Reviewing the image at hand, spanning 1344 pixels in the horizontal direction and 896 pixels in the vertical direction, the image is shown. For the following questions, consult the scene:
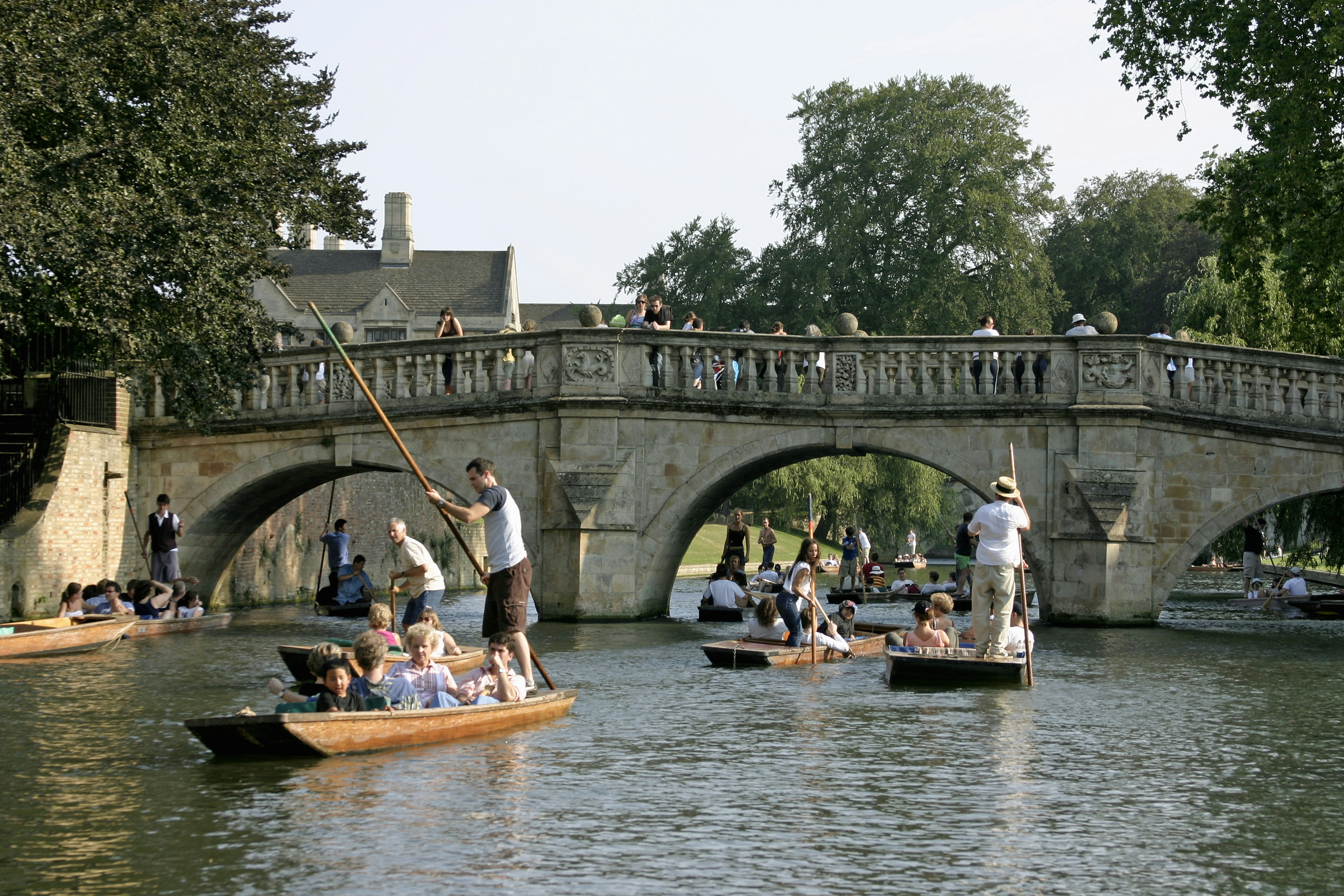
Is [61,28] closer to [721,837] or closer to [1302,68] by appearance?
A: [721,837]

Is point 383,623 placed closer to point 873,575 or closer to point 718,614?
point 718,614

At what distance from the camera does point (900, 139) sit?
43812 mm

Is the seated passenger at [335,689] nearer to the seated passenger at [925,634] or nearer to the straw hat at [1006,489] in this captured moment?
the straw hat at [1006,489]

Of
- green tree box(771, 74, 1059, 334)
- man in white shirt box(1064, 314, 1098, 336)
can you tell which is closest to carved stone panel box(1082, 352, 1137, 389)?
man in white shirt box(1064, 314, 1098, 336)

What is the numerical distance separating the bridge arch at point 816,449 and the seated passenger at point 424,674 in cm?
922

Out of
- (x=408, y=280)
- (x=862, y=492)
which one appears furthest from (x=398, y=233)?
(x=862, y=492)

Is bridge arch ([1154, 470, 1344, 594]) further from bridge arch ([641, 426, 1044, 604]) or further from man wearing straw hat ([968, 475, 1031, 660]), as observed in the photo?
man wearing straw hat ([968, 475, 1031, 660])

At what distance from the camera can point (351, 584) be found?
73.5 feet

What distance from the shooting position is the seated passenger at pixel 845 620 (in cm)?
1681

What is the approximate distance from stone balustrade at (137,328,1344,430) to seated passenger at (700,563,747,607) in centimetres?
366

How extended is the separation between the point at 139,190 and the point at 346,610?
6449mm

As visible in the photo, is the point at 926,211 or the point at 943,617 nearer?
the point at 943,617

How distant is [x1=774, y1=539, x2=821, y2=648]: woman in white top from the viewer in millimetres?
14664

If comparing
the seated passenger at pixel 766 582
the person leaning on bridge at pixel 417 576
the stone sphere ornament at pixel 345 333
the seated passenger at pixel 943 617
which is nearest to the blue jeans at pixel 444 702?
the person leaning on bridge at pixel 417 576
